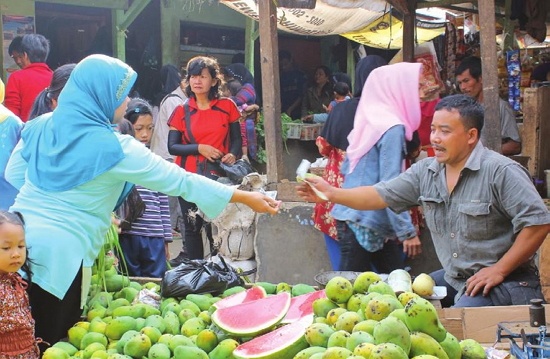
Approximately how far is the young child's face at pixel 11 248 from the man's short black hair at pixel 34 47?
→ 413cm

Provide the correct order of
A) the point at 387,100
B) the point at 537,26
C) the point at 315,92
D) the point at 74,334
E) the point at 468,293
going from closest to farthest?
1. the point at 74,334
2. the point at 468,293
3. the point at 387,100
4. the point at 537,26
5. the point at 315,92

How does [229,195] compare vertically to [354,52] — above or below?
below

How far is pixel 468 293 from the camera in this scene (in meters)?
3.71

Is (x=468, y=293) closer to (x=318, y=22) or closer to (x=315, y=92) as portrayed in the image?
(x=318, y=22)

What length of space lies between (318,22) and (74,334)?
712 cm

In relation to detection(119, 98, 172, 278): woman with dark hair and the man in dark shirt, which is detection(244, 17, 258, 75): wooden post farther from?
detection(119, 98, 172, 278): woman with dark hair

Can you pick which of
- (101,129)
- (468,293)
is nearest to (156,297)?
(101,129)

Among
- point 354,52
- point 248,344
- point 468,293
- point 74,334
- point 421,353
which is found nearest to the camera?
point 421,353

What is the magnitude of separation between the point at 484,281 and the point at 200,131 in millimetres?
3430

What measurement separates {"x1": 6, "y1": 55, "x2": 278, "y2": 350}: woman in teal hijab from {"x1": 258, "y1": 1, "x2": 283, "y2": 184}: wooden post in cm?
225

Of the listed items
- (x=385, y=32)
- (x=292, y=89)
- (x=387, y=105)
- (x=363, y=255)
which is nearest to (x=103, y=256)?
(x=363, y=255)

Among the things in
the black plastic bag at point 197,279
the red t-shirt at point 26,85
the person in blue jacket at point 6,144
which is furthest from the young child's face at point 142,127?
the red t-shirt at point 26,85

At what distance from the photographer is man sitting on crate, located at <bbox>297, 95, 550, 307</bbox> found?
11.9 feet

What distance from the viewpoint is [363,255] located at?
186 inches
